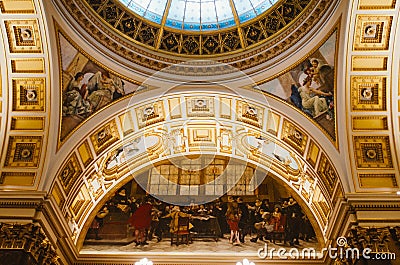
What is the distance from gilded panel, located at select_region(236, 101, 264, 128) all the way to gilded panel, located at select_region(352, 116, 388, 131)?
2708 mm

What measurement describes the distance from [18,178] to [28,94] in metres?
2.28

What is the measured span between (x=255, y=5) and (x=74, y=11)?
515 cm

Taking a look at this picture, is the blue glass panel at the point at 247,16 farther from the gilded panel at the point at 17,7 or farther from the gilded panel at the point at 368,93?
the gilded panel at the point at 17,7

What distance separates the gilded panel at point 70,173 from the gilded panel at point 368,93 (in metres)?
7.71

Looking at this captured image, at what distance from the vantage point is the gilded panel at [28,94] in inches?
523

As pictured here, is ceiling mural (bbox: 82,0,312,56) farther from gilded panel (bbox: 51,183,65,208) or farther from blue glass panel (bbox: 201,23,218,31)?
gilded panel (bbox: 51,183,65,208)

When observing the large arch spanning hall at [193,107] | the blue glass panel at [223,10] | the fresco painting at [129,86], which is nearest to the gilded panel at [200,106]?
the large arch spanning hall at [193,107]

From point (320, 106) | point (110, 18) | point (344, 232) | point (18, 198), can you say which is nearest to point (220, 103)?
point (320, 106)

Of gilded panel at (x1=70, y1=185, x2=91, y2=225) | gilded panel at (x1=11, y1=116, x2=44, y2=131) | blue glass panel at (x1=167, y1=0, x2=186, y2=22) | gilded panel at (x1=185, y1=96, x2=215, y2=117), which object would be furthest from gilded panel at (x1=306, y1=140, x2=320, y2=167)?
gilded panel at (x1=11, y1=116, x2=44, y2=131)

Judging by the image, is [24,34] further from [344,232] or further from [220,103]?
[344,232]

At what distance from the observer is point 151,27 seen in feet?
48.2

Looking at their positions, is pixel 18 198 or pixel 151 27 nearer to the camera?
pixel 18 198

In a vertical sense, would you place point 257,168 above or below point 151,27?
below

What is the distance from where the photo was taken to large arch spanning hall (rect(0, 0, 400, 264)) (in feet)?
40.2
